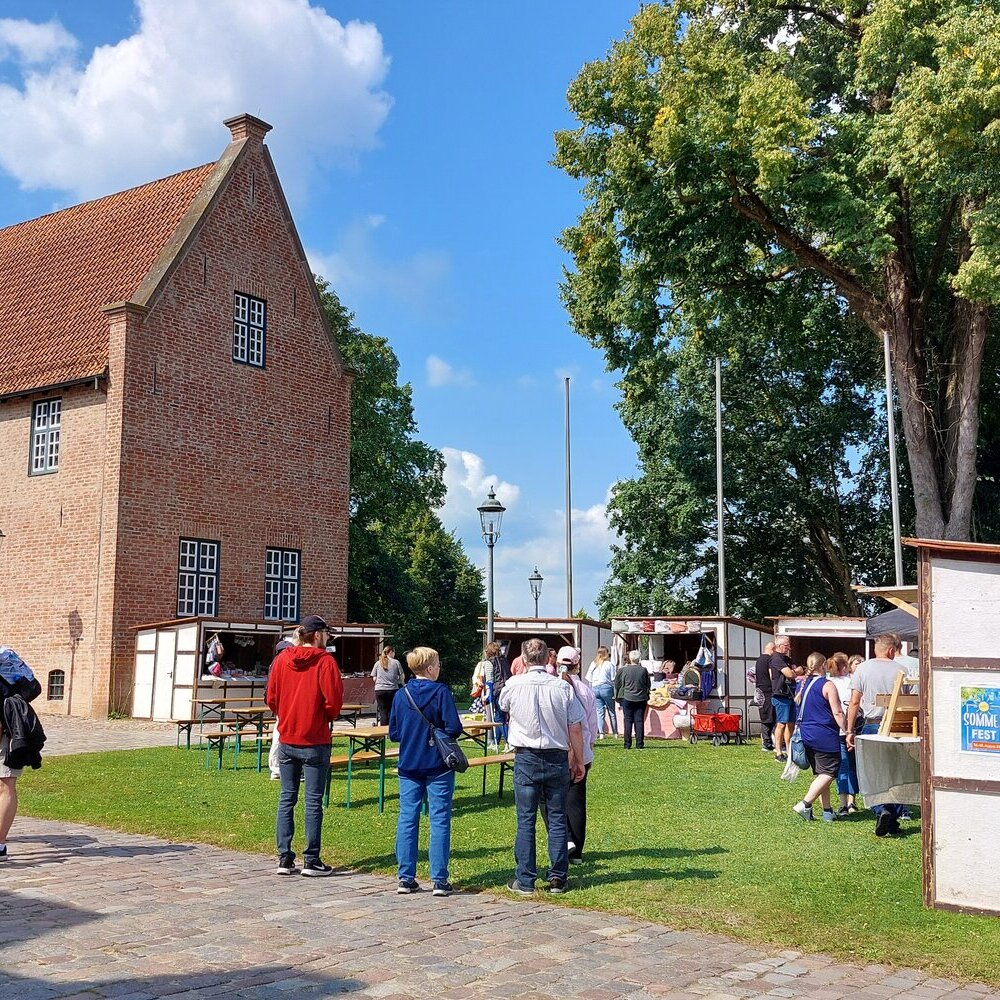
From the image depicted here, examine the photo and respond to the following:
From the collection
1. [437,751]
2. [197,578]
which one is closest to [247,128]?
[197,578]

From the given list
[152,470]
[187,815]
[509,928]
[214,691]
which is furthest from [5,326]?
[509,928]

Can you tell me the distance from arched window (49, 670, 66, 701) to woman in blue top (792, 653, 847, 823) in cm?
1951

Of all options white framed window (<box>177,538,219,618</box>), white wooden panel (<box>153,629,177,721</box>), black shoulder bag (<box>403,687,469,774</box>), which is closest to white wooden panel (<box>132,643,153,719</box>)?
white wooden panel (<box>153,629,177,721</box>)

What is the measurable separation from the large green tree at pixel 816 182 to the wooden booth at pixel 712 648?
16.2 feet

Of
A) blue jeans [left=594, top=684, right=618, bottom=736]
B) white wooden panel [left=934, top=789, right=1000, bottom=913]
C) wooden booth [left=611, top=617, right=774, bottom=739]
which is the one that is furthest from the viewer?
wooden booth [left=611, top=617, right=774, bottom=739]

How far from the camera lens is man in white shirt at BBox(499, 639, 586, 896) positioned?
27.4 feet

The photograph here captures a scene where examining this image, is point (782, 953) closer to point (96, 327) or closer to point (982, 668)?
point (982, 668)

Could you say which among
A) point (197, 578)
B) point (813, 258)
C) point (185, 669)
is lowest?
point (185, 669)

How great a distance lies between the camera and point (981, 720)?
7.89 metres

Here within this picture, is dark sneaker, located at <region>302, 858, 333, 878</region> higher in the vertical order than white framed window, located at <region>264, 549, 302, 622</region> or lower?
lower

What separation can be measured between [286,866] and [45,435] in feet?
70.4

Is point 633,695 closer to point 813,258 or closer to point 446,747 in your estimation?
point 446,747

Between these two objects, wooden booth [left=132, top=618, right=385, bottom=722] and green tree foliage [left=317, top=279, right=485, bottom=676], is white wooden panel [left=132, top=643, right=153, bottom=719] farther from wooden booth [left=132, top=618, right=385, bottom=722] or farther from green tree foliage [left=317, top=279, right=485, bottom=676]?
green tree foliage [left=317, top=279, right=485, bottom=676]

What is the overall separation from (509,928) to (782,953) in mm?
1642
